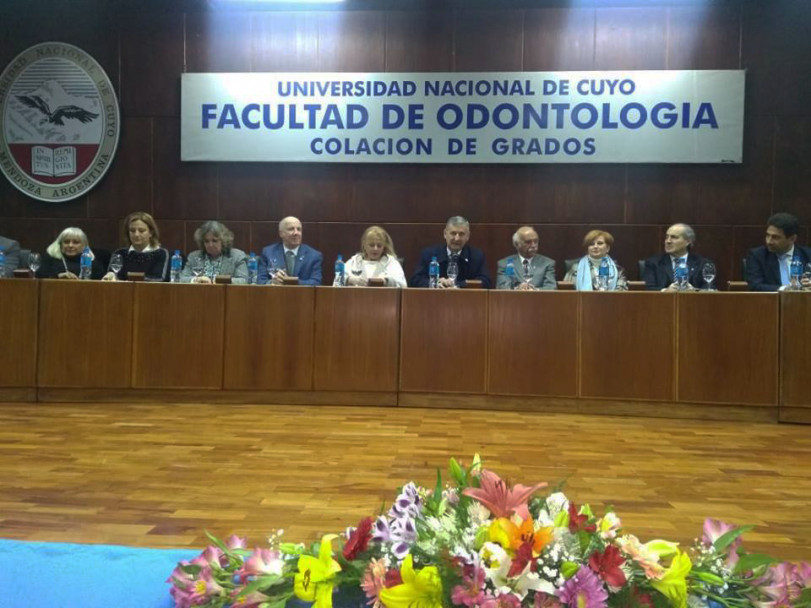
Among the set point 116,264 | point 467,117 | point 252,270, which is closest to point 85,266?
point 116,264

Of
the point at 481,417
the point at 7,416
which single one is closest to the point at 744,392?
the point at 481,417

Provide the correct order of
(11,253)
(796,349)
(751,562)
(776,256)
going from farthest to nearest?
(11,253)
(776,256)
(796,349)
(751,562)

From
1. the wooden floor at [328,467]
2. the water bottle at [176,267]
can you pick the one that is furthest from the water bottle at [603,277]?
the water bottle at [176,267]

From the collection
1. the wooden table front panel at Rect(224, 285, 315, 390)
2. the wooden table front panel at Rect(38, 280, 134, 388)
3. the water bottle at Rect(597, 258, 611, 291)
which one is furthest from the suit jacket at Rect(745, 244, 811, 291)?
the wooden table front panel at Rect(38, 280, 134, 388)

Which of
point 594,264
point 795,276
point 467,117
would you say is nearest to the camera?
point 795,276

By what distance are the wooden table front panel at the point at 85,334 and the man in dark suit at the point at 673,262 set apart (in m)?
3.26

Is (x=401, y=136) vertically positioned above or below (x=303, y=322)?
above

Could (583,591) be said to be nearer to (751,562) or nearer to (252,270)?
(751,562)

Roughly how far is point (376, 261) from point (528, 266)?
1.02 metres

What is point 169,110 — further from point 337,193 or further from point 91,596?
point 91,596

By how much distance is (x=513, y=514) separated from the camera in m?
0.74

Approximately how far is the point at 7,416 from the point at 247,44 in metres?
3.49

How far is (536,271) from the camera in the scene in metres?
4.91

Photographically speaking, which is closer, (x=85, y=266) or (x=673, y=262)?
(x=85, y=266)
